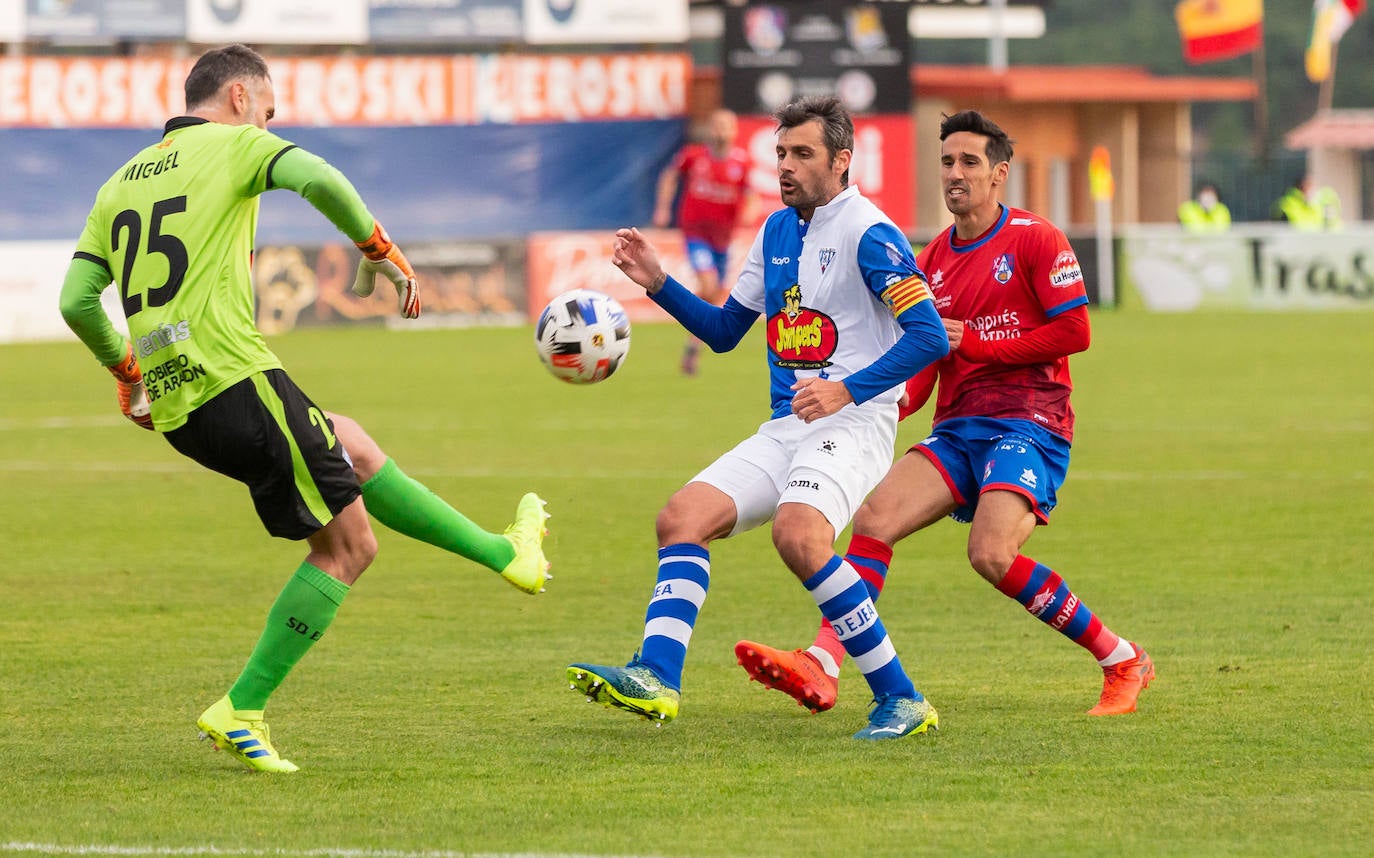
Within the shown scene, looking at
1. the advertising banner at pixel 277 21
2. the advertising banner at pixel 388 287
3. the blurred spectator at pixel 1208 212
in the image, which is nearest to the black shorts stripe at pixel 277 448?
the advertising banner at pixel 388 287

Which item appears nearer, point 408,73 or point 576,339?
point 576,339

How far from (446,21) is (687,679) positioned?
32874 millimetres

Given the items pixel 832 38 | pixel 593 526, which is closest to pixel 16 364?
pixel 593 526

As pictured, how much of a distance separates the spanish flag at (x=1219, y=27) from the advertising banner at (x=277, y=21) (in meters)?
23.5

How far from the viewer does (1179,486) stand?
12.2 m

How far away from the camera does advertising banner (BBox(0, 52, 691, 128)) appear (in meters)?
36.6

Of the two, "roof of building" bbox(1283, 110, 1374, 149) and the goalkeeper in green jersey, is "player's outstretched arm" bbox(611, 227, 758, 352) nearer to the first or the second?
the goalkeeper in green jersey

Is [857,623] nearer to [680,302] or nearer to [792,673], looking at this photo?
[792,673]

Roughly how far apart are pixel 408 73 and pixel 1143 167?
17618 mm

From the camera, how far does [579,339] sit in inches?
263

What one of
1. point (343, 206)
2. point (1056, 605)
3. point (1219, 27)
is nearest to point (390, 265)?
point (343, 206)

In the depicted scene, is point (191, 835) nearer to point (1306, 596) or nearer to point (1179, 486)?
point (1306, 596)

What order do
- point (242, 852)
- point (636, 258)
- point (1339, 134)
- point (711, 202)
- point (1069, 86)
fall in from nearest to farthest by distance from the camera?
point (242, 852), point (636, 258), point (711, 202), point (1069, 86), point (1339, 134)

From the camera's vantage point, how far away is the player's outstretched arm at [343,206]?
539cm
